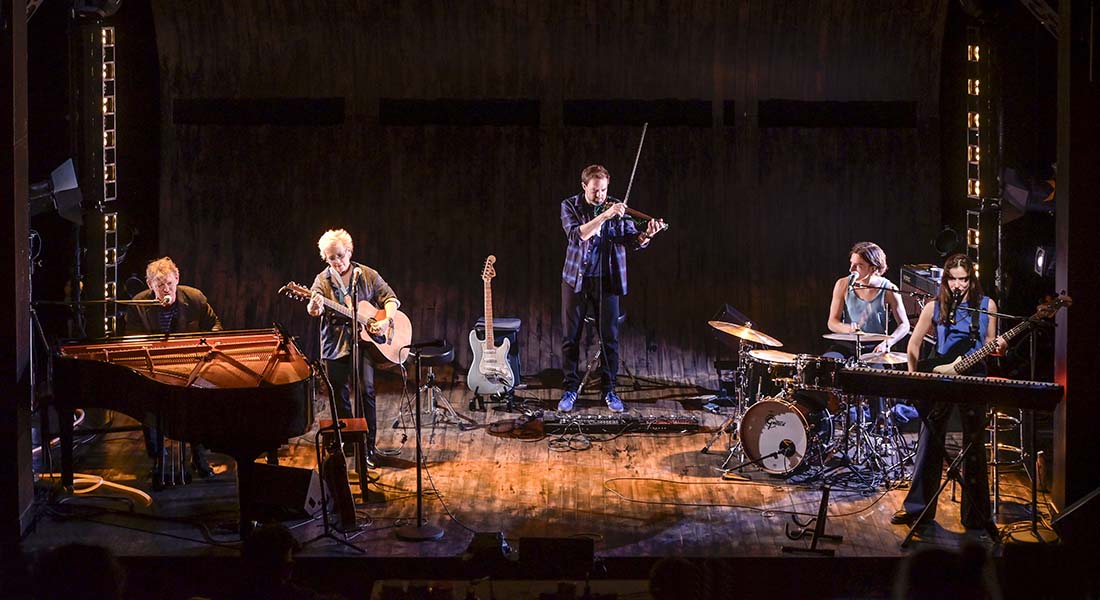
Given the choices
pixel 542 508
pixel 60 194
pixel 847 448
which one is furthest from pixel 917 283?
pixel 60 194

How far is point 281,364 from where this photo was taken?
8.70 m

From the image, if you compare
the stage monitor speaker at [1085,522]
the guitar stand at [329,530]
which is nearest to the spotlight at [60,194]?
the guitar stand at [329,530]

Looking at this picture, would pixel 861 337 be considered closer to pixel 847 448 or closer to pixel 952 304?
pixel 847 448

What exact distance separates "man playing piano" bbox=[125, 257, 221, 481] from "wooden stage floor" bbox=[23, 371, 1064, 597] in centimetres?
31

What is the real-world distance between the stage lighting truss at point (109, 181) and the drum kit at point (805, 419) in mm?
5514

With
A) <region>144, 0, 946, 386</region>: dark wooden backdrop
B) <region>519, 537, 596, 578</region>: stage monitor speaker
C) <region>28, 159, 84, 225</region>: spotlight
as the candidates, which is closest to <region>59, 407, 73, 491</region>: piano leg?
<region>28, 159, 84, 225</region>: spotlight

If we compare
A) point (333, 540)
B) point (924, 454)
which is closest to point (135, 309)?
point (333, 540)

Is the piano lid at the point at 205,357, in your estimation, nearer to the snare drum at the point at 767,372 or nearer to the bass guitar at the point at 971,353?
the snare drum at the point at 767,372

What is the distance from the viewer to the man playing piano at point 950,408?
833 centimetres

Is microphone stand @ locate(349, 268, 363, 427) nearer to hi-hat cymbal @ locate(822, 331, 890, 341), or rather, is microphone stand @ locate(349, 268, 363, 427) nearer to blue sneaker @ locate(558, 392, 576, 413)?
blue sneaker @ locate(558, 392, 576, 413)

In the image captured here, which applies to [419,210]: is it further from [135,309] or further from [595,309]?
[135,309]

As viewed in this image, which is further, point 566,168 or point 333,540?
point 566,168

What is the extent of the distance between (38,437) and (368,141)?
14.8 ft

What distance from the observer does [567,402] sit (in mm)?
11680
